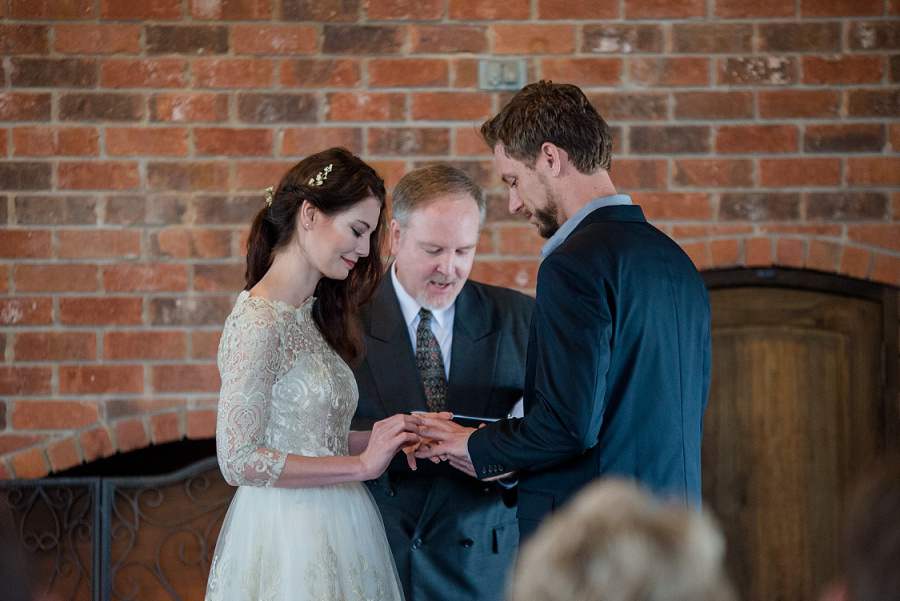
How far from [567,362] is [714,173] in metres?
1.53

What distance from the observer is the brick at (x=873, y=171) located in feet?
10.2

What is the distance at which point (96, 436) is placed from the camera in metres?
3.11

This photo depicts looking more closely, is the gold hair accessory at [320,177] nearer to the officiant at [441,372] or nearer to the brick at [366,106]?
the officiant at [441,372]

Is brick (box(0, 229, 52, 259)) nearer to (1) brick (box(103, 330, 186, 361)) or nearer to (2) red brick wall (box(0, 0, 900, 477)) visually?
(2) red brick wall (box(0, 0, 900, 477))

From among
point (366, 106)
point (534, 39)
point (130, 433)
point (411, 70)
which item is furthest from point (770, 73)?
point (130, 433)

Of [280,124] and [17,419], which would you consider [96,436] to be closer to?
[17,419]

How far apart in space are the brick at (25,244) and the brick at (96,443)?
59cm

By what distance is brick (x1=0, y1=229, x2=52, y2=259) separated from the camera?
10.2 ft

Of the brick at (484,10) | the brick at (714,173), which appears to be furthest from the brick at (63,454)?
the brick at (714,173)

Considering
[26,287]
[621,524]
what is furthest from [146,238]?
[621,524]

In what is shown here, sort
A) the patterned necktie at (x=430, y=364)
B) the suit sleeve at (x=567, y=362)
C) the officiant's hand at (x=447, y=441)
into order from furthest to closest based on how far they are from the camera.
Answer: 1. the patterned necktie at (x=430, y=364)
2. the officiant's hand at (x=447, y=441)
3. the suit sleeve at (x=567, y=362)

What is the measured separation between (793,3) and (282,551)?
236 centimetres

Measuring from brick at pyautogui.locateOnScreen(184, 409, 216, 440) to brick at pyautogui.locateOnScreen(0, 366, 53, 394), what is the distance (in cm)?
47

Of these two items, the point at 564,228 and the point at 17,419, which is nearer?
the point at 564,228
